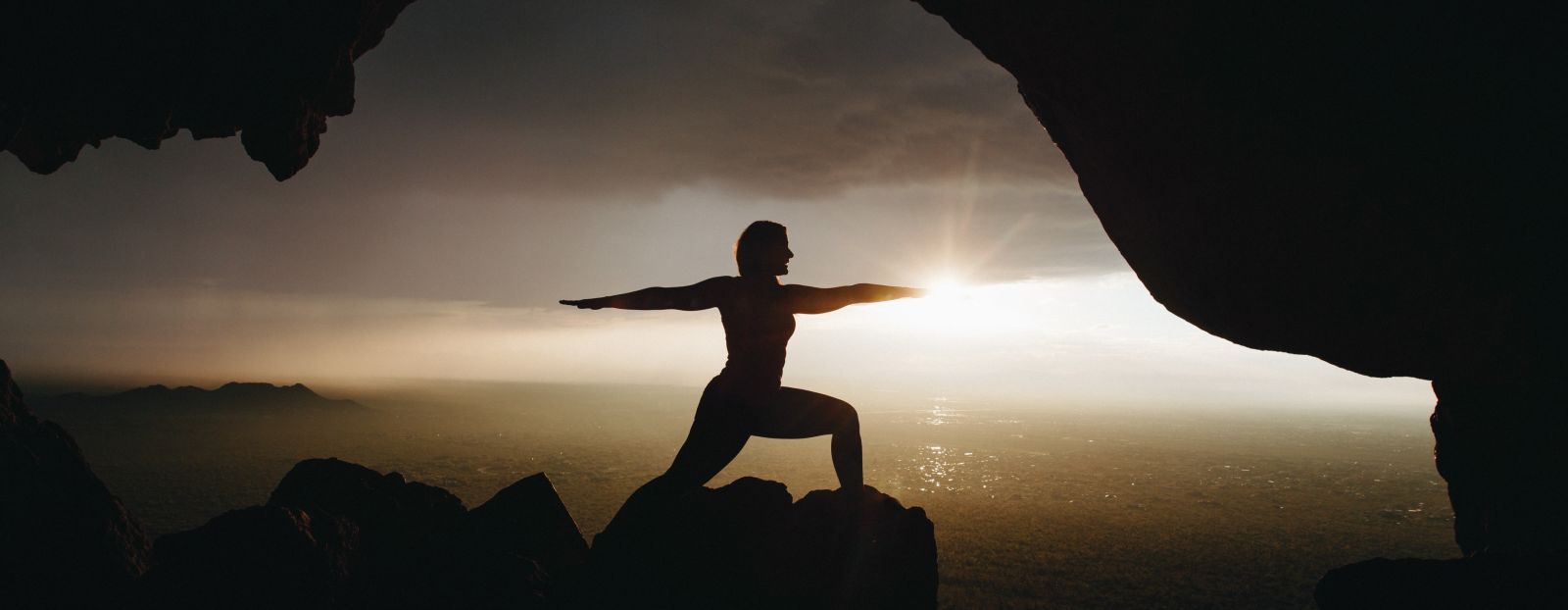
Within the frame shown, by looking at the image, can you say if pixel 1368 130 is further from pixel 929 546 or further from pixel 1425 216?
pixel 929 546

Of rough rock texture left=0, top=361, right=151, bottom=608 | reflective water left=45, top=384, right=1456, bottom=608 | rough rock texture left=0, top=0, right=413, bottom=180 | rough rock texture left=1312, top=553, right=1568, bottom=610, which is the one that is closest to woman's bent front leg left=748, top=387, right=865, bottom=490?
rough rock texture left=1312, top=553, right=1568, bottom=610

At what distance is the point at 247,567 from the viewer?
18.4 feet

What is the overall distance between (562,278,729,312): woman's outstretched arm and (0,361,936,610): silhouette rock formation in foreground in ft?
6.12

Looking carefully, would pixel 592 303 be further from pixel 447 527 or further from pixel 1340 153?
pixel 1340 153

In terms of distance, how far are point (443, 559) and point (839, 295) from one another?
195 inches

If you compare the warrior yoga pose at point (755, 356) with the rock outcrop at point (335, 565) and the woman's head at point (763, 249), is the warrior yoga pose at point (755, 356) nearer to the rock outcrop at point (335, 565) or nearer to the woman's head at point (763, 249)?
the woman's head at point (763, 249)

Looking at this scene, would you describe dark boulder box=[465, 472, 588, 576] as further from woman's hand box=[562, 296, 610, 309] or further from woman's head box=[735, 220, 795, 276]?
woman's head box=[735, 220, 795, 276]

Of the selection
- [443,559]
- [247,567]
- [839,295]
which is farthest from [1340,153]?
[247,567]

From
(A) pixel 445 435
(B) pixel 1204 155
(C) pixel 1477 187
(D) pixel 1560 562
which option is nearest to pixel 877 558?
(D) pixel 1560 562

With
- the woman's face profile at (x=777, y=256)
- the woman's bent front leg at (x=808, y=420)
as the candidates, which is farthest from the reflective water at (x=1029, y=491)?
the woman's face profile at (x=777, y=256)

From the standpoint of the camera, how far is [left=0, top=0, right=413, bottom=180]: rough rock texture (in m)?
6.58

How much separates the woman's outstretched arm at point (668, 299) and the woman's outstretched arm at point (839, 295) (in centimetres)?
68

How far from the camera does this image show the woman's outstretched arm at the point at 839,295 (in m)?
5.57

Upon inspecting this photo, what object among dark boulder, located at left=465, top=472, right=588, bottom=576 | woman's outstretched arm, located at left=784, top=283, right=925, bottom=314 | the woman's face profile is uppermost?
the woman's face profile
